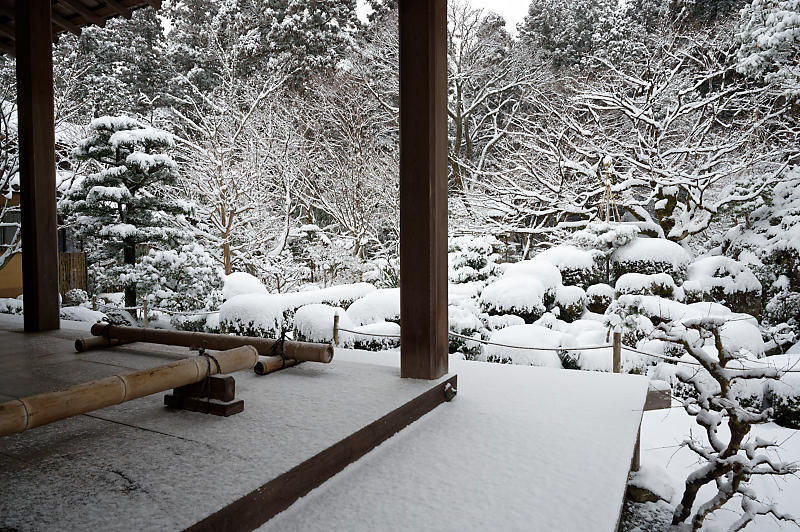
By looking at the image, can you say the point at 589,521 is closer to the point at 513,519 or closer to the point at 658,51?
the point at 513,519

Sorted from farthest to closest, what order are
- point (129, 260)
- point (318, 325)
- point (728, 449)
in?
point (129, 260)
point (318, 325)
point (728, 449)

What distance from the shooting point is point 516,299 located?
22.1 feet

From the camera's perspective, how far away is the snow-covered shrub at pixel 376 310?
6.32m

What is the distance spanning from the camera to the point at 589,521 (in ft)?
5.23

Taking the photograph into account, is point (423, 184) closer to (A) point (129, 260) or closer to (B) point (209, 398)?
(B) point (209, 398)

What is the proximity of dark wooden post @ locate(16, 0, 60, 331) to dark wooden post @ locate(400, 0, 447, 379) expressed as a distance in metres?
2.90

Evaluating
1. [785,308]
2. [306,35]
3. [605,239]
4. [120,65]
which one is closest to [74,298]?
[120,65]

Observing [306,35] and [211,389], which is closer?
[211,389]

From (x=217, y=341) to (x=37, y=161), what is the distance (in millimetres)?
2214

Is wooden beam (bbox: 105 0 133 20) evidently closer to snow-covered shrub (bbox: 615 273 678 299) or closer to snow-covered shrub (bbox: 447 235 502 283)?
snow-covered shrub (bbox: 447 235 502 283)

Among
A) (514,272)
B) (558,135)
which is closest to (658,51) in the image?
(558,135)

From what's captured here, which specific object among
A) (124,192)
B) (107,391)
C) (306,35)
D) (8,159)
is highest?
(306,35)

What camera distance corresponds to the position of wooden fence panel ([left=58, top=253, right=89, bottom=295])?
40.1 ft

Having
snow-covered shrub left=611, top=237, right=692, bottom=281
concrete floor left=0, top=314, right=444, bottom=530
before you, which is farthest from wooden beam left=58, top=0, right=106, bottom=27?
snow-covered shrub left=611, top=237, right=692, bottom=281
